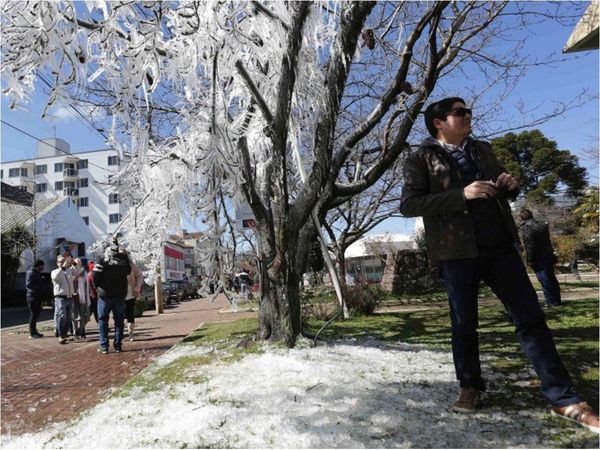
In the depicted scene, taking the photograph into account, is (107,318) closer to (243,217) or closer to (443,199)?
(243,217)

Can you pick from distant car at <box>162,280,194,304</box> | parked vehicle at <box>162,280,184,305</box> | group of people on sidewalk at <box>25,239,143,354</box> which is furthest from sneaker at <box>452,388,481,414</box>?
distant car at <box>162,280,194,304</box>

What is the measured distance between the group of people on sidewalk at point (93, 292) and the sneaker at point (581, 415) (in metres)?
5.29

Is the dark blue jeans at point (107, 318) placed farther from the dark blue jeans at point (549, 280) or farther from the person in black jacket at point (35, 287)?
the dark blue jeans at point (549, 280)

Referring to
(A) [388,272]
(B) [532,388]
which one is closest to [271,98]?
(B) [532,388]

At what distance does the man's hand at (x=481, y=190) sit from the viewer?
8.21 ft

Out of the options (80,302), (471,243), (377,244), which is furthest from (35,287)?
(377,244)

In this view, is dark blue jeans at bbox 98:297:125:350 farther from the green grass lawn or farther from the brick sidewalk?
the green grass lawn

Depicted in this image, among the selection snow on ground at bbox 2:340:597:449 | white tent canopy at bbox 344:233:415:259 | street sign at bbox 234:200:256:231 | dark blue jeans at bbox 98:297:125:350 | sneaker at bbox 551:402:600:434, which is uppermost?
white tent canopy at bbox 344:233:415:259

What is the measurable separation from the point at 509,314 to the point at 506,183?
805mm

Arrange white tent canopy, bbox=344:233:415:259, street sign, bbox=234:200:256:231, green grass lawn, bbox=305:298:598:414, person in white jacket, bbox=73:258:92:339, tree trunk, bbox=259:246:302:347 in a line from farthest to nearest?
white tent canopy, bbox=344:233:415:259
person in white jacket, bbox=73:258:92:339
street sign, bbox=234:200:256:231
tree trunk, bbox=259:246:302:347
green grass lawn, bbox=305:298:598:414

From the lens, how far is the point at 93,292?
9.59 meters

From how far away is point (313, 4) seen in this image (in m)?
3.25

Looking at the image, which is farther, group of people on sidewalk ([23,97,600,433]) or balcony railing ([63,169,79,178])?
balcony railing ([63,169,79,178])

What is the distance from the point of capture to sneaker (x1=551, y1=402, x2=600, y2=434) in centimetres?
227
